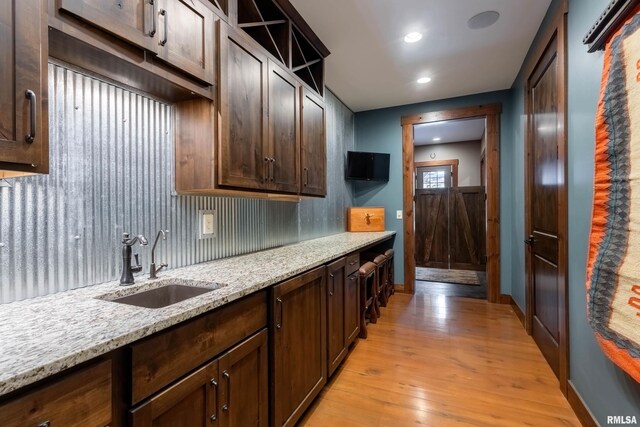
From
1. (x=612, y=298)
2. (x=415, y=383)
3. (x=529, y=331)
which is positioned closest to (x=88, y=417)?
(x=612, y=298)

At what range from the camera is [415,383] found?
2076mm

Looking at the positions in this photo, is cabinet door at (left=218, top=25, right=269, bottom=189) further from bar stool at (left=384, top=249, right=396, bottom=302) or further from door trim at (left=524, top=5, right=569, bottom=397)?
bar stool at (left=384, top=249, right=396, bottom=302)

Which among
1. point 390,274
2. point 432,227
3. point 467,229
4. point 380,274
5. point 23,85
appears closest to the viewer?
point 23,85

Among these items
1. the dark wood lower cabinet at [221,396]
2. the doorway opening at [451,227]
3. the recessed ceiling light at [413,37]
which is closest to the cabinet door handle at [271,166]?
the dark wood lower cabinet at [221,396]

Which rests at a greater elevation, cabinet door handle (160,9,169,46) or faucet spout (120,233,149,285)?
cabinet door handle (160,9,169,46)

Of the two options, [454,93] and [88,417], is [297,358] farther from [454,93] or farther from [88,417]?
[454,93]

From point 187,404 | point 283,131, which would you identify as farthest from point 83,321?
point 283,131

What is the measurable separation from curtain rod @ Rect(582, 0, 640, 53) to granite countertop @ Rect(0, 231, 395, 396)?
5.63 ft

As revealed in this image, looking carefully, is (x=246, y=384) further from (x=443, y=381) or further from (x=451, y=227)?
(x=451, y=227)

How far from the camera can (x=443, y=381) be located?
6.89 feet

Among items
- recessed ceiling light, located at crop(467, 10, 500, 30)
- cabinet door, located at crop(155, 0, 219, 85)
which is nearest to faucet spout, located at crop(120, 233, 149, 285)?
cabinet door, located at crop(155, 0, 219, 85)

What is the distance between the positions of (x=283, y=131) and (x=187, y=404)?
5.35 ft

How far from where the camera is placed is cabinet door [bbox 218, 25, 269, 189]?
1.55 m

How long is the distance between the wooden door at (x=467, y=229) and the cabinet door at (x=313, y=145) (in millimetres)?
3906
